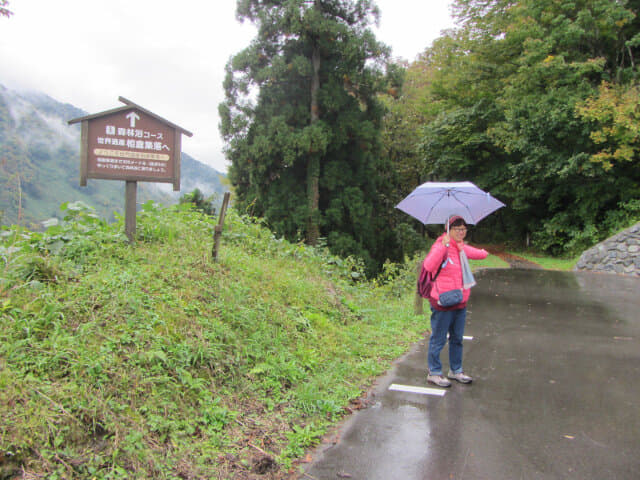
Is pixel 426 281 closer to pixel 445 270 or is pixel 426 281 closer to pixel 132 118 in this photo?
pixel 445 270

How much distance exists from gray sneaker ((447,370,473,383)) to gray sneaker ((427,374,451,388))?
0.51ft

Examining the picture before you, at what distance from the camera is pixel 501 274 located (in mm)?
14734

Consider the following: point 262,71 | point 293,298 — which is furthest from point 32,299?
point 262,71

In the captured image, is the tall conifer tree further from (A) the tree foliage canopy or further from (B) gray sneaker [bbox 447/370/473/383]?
(B) gray sneaker [bbox 447/370/473/383]

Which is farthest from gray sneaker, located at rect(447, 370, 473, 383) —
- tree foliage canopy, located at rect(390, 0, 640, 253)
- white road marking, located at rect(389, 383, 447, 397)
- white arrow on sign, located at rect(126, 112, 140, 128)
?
tree foliage canopy, located at rect(390, 0, 640, 253)

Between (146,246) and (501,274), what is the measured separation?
40.2ft

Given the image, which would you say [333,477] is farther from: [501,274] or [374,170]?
[374,170]

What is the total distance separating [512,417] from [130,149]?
4844 millimetres

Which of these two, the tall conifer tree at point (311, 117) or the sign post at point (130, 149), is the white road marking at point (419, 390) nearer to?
the sign post at point (130, 149)

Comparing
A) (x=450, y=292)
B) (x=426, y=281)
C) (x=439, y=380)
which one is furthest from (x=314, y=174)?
(x=439, y=380)

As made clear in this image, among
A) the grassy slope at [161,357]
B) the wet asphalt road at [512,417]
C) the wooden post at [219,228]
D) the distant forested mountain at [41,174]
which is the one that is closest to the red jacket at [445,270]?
the wet asphalt road at [512,417]

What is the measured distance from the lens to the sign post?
5.12 meters

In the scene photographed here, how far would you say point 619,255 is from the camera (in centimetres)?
1466

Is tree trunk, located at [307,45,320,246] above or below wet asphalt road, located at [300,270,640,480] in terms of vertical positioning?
above
